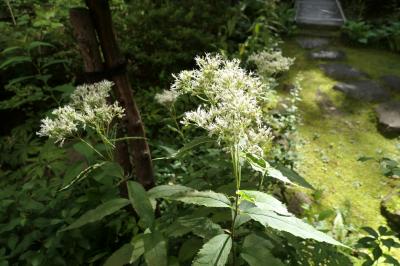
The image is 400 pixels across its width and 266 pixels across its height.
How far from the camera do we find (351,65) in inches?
247

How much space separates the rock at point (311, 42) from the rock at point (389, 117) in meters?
2.56

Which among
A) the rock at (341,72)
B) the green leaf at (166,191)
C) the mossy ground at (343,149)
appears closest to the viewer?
the green leaf at (166,191)

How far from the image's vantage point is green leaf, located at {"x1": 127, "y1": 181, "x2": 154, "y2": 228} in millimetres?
1518

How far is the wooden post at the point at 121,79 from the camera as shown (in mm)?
1938

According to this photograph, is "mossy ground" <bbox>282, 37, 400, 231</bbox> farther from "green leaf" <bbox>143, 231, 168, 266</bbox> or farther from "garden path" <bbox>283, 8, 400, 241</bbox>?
"green leaf" <bbox>143, 231, 168, 266</bbox>

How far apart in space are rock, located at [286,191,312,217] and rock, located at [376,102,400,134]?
6.03 feet

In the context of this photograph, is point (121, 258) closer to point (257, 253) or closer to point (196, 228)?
point (196, 228)

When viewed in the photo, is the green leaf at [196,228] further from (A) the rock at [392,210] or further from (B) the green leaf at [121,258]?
(A) the rock at [392,210]

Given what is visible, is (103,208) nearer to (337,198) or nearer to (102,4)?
(102,4)

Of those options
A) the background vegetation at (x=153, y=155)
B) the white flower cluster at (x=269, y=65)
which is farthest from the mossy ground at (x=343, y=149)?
the white flower cluster at (x=269, y=65)

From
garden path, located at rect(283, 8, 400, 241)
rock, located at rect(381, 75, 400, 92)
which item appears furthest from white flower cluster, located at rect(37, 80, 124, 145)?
rock, located at rect(381, 75, 400, 92)

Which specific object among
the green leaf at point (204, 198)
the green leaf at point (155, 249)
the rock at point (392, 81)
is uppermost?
the green leaf at point (204, 198)

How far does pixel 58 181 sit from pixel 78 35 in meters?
0.98

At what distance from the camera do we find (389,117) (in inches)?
186
